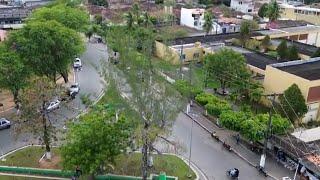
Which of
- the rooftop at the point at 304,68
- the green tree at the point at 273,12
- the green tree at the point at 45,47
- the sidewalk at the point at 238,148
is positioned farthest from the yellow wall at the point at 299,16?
the green tree at the point at 45,47

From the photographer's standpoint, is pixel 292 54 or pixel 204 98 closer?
pixel 204 98

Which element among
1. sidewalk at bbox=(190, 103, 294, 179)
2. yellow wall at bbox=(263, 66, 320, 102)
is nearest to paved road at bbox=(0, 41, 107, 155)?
sidewalk at bbox=(190, 103, 294, 179)

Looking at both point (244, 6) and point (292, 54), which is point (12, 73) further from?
point (244, 6)

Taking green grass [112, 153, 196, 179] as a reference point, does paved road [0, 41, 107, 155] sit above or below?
above

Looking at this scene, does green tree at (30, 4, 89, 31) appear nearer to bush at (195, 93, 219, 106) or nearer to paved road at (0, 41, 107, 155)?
paved road at (0, 41, 107, 155)

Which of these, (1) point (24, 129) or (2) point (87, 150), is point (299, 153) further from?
(1) point (24, 129)

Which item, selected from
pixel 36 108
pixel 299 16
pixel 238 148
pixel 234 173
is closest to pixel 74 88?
pixel 36 108
